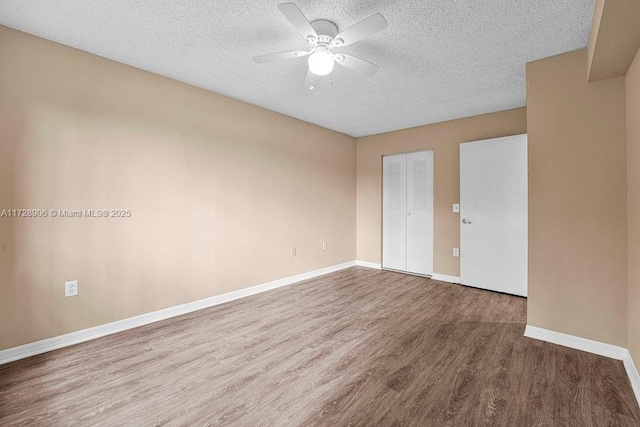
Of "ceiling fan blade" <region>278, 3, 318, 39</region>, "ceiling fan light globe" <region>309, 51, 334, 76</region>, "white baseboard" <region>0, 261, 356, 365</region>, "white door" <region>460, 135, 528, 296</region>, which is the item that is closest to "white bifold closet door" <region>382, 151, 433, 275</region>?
"white door" <region>460, 135, 528, 296</region>

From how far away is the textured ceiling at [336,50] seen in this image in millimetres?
1880

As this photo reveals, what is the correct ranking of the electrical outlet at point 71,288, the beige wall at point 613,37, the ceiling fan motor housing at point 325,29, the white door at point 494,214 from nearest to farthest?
the beige wall at point 613,37 < the ceiling fan motor housing at point 325,29 < the electrical outlet at point 71,288 < the white door at point 494,214

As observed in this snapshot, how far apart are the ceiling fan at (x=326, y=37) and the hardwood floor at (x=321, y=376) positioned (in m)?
2.22

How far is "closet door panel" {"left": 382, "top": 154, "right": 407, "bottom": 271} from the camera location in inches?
191

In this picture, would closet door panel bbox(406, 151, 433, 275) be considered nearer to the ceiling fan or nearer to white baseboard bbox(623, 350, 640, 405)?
white baseboard bbox(623, 350, 640, 405)

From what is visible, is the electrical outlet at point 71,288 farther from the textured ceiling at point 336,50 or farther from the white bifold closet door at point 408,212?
the white bifold closet door at point 408,212

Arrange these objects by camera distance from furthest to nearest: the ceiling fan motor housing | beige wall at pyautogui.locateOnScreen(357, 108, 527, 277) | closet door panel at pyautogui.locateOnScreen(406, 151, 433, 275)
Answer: closet door panel at pyautogui.locateOnScreen(406, 151, 433, 275), beige wall at pyautogui.locateOnScreen(357, 108, 527, 277), the ceiling fan motor housing

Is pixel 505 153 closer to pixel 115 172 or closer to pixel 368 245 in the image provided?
pixel 368 245

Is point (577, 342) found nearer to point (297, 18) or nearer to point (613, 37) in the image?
point (613, 37)

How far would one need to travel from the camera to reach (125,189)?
2.67m

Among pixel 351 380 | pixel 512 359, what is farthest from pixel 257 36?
pixel 512 359

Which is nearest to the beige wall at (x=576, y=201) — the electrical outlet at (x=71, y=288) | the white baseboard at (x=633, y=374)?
the white baseboard at (x=633, y=374)

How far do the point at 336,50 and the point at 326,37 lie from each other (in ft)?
1.15

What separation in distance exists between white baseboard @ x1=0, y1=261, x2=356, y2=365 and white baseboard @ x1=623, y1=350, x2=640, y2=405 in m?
3.37
